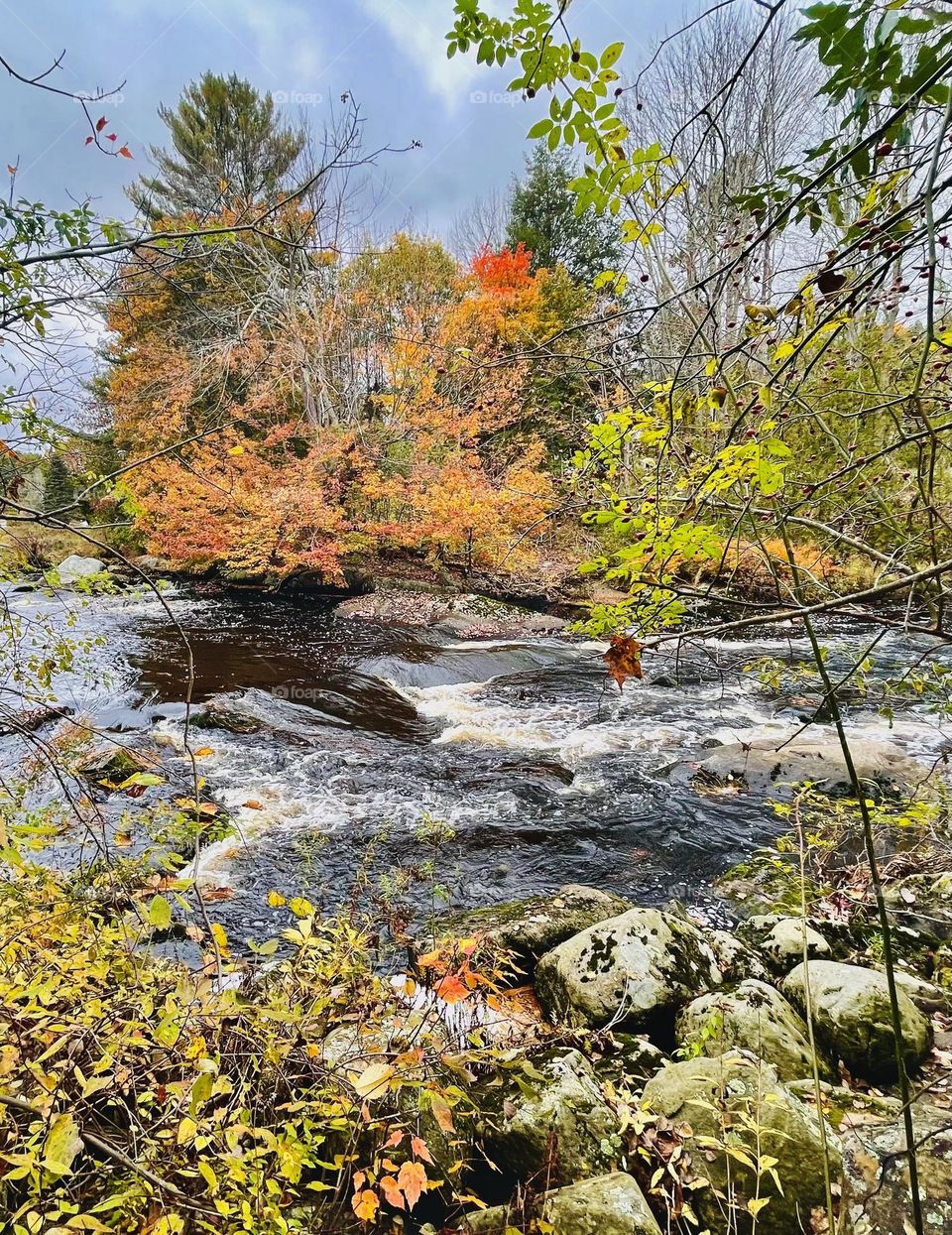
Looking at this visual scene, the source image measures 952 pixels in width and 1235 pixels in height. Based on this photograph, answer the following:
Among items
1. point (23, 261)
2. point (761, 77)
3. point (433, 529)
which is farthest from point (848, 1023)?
point (761, 77)

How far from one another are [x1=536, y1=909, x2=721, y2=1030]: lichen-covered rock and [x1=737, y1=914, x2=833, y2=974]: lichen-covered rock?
16.5 inches

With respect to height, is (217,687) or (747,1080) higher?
(217,687)

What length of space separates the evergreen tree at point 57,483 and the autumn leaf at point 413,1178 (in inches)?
98.3

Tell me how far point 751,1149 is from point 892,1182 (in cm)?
41

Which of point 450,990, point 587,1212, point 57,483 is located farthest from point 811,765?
point 57,483

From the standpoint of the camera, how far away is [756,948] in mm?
3160

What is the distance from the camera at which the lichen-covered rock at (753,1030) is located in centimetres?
226

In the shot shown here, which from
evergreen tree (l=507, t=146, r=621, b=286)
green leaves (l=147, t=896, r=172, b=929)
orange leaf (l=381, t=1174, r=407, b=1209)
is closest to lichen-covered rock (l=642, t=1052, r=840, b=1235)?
orange leaf (l=381, t=1174, r=407, b=1209)

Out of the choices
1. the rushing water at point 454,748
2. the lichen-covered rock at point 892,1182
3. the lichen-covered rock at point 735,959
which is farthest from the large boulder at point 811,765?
the lichen-covered rock at point 892,1182

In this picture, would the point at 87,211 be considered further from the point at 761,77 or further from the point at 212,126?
the point at 212,126

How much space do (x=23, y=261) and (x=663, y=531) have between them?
2.05 m

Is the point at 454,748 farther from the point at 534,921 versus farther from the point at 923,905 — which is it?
the point at 923,905

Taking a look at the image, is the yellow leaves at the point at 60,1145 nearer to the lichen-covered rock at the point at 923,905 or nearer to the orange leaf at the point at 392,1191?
the orange leaf at the point at 392,1191

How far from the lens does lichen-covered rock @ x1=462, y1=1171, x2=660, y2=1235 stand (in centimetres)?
159
